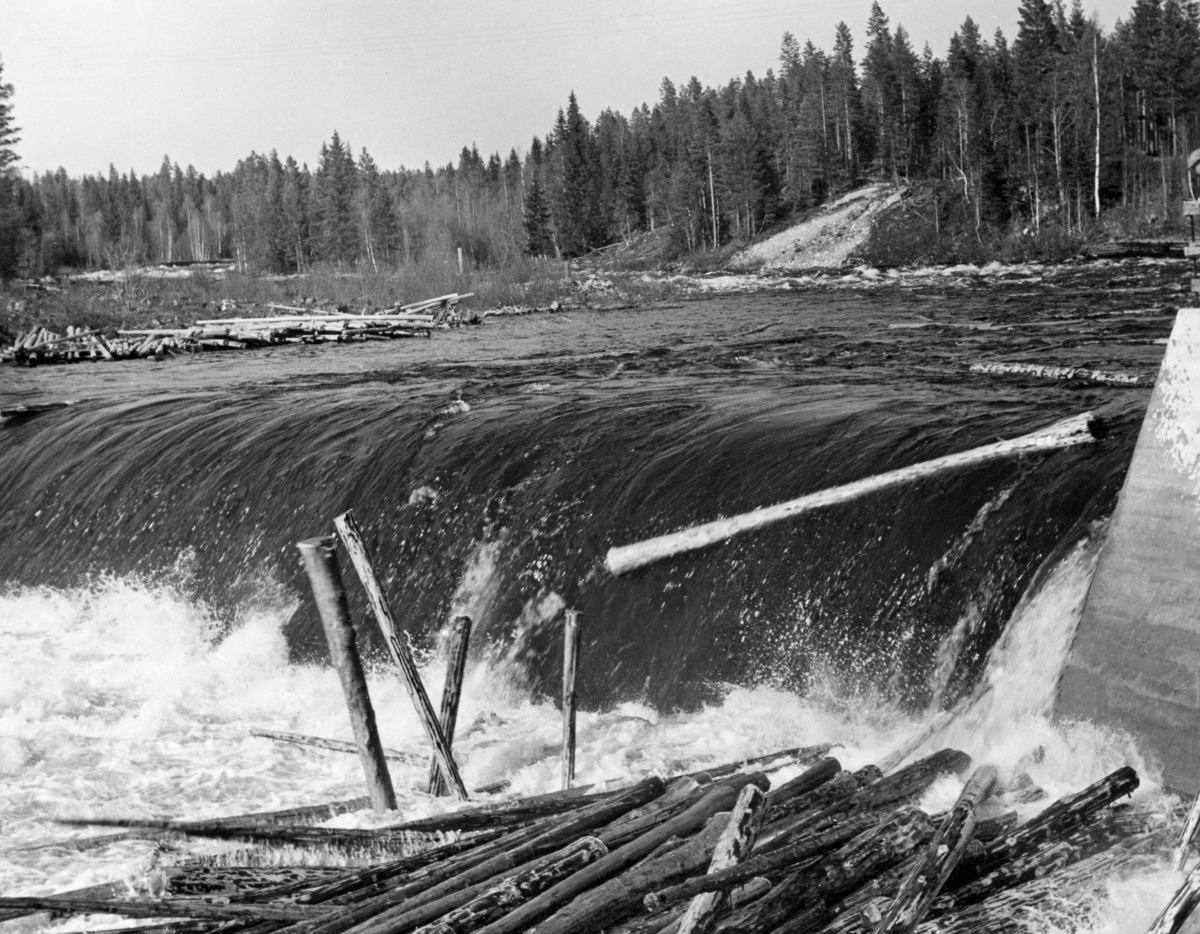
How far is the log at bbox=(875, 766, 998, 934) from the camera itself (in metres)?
3.75

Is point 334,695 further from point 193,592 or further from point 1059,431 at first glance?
point 1059,431

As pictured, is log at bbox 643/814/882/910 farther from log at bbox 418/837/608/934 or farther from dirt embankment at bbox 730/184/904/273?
dirt embankment at bbox 730/184/904/273

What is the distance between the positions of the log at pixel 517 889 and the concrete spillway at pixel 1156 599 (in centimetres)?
333

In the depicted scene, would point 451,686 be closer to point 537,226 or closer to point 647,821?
point 647,821

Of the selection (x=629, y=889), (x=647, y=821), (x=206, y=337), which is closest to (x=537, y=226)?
(x=206, y=337)

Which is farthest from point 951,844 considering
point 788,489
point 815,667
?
point 788,489

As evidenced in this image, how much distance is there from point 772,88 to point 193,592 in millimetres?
119753

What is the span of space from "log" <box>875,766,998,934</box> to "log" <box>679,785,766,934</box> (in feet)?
1.59

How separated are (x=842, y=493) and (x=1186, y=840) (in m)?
4.69

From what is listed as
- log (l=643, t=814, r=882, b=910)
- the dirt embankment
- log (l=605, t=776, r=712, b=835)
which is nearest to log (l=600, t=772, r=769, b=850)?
log (l=605, t=776, r=712, b=835)

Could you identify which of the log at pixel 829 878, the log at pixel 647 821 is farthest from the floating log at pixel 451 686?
the log at pixel 829 878

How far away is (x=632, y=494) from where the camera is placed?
10156 millimetres

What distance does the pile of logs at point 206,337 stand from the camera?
1150 inches

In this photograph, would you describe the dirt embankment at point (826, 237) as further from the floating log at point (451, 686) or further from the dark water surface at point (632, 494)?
the floating log at point (451, 686)
